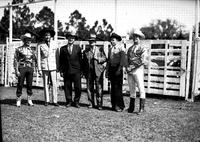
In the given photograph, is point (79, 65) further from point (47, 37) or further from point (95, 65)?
point (47, 37)

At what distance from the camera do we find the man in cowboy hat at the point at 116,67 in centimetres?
747

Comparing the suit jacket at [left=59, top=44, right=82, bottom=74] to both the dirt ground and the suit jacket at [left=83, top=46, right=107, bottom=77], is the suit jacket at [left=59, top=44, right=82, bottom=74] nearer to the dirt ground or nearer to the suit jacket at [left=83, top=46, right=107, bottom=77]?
the suit jacket at [left=83, top=46, right=107, bottom=77]

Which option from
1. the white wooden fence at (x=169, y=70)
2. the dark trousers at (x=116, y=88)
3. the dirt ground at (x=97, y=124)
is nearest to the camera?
the dirt ground at (x=97, y=124)

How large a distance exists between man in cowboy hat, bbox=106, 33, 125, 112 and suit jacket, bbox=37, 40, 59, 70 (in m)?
1.57

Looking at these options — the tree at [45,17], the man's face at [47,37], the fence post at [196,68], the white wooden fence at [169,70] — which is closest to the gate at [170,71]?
the white wooden fence at [169,70]

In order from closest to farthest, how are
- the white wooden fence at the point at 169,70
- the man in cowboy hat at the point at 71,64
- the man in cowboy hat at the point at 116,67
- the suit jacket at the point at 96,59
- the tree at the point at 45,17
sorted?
the man in cowboy hat at the point at 116,67, the suit jacket at the point at 96,59, the man in cowboy hat at the point at 71,64, the white wooden fence at the point at 169,70, the tree at the point at 45,17

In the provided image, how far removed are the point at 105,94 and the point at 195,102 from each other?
11.1ft

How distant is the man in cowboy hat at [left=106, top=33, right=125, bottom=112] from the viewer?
7.47 m

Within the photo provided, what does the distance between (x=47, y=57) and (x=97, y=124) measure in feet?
9.94

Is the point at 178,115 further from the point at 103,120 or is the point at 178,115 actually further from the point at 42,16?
the point at 42,16

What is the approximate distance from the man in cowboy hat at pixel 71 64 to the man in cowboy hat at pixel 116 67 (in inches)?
34.6

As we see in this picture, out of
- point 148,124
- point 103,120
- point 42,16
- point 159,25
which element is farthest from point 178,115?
point 159,25

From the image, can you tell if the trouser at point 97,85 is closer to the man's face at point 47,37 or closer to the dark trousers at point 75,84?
the dark trousers at point 75,84

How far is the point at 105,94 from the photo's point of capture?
434 inches
